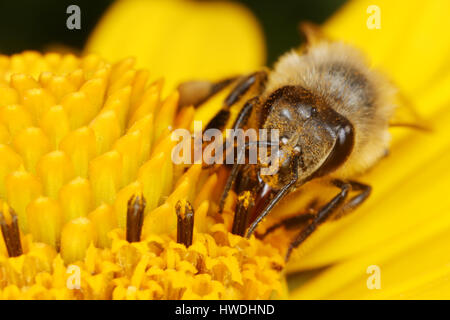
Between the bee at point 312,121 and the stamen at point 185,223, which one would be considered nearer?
the bee at point 312,121

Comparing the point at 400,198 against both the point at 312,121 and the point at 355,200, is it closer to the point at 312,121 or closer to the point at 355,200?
the point at 355,200

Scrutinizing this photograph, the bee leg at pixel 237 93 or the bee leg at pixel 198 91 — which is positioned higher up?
the bee leg at pixel 198 91

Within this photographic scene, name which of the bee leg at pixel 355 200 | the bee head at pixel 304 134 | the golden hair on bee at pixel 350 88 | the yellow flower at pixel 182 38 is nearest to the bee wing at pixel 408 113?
the golden hair on bee at pixel 350 88

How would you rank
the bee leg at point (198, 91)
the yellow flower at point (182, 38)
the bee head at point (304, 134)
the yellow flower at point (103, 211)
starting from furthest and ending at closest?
the yellow flower at point (182, 38), the bee leg at point (198, 91), the yellow flower at point (103, 211), the bee head at point (304, 134)

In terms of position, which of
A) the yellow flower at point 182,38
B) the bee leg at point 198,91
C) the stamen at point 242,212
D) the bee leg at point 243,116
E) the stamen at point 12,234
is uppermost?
the yellow flower at point 182,38

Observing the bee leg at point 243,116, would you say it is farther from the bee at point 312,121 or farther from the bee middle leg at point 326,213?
the bee middle leg at point 326,213

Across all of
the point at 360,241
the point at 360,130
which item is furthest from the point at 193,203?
the point at 360,241
